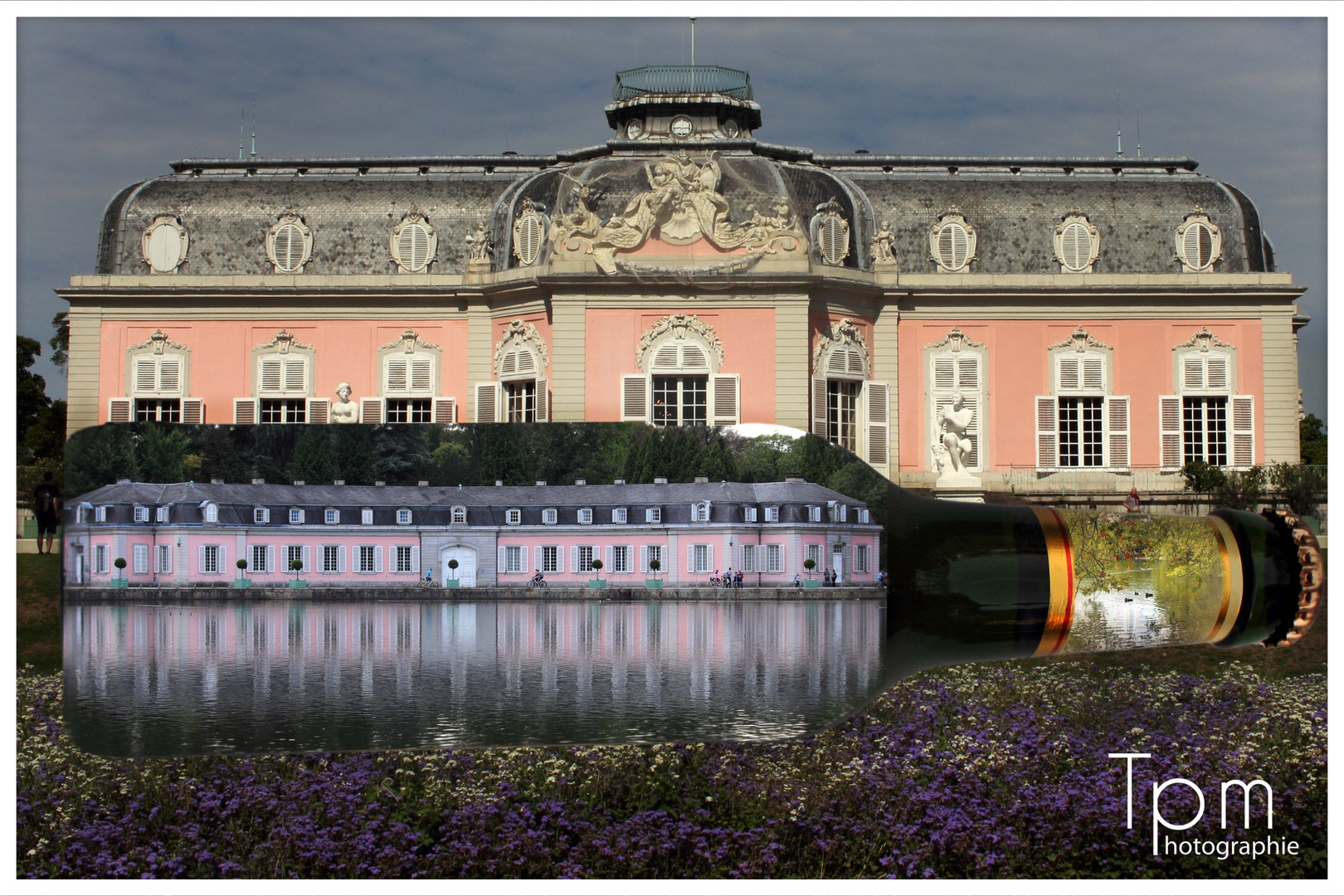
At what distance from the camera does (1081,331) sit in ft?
83.9

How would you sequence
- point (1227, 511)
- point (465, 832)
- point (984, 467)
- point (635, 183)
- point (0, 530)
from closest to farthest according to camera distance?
point (1227, 511), point (0, 530), point (465, 832), point (635, 183), point (984, 467)

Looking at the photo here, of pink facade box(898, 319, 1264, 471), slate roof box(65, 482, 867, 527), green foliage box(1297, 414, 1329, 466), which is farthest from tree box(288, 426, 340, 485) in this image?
green foliage box(1297, 414, 1329, 466)

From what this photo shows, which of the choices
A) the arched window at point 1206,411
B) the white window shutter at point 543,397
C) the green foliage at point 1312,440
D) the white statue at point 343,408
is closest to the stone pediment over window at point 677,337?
the white window shutter at point 543,397

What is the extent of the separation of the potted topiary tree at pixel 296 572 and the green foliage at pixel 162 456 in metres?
0.29

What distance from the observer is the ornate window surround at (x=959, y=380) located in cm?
2536

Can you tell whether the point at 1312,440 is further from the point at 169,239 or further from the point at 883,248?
the point at 169,239

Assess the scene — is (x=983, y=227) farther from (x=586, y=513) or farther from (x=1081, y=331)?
(x=586, y=513)

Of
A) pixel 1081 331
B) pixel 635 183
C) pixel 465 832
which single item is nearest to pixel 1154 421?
pixel 1081 331

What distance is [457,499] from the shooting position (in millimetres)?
2898

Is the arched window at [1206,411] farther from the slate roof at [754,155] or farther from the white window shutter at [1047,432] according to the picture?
the white window shutter at [1047,432]

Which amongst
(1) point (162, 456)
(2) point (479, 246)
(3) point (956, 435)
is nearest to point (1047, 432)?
(3) point (956, 435)

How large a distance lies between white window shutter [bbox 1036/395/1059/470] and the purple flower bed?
1988 centimetres

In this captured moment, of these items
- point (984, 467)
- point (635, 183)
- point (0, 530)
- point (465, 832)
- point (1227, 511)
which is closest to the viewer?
point (1227, 511)

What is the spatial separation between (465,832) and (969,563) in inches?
97.0
